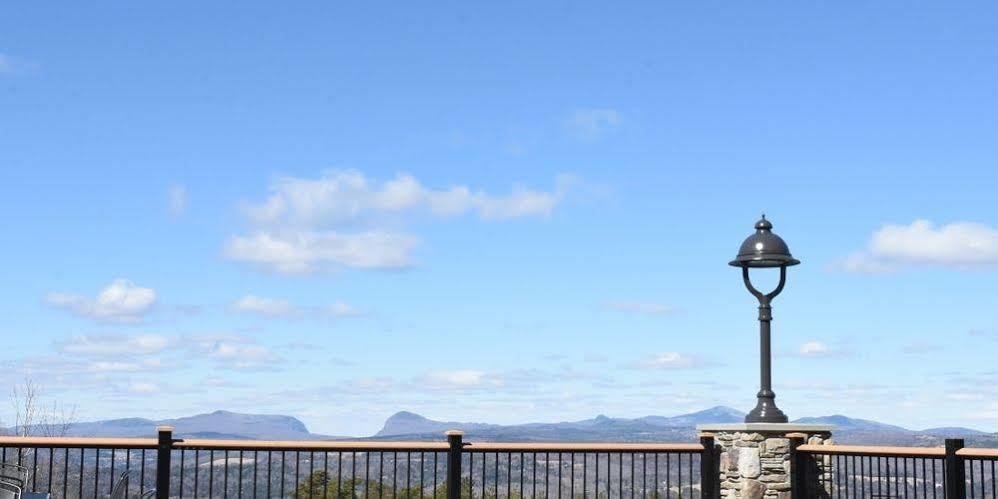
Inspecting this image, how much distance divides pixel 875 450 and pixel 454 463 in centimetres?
447

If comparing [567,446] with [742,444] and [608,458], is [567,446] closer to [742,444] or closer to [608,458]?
[608,458]

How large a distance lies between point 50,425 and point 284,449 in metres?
22.3

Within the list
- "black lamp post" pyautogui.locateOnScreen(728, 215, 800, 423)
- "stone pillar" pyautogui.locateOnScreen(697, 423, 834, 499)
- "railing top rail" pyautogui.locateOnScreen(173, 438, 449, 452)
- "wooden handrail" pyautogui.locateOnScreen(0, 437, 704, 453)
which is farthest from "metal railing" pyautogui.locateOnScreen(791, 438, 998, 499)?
"railing top rail" pyautogui.locateOnScreen(173, 438, 449, 452)

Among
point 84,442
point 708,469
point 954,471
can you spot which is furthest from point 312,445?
A: point 954,471

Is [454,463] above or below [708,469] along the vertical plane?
above

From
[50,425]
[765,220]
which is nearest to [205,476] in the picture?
[50,425]

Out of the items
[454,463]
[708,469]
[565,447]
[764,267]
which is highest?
[764,267]

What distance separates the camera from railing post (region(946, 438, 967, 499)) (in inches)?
471

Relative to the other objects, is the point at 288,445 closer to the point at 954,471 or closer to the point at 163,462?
the point at 163,462

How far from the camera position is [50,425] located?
108 ft

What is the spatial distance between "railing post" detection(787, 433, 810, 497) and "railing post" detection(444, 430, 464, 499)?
12.8ft

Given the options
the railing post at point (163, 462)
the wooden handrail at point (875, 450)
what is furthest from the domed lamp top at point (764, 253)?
the railing post at point (163, 462)

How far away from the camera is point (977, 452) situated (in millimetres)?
11680

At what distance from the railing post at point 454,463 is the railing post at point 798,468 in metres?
3.89
